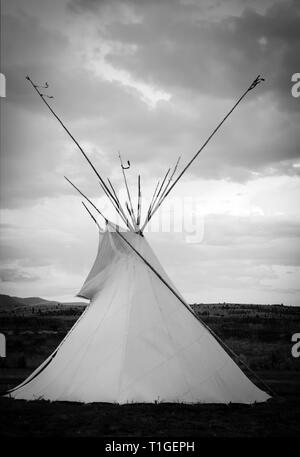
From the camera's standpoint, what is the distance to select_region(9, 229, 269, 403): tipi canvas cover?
338 inches

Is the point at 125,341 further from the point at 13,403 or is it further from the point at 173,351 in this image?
the point at 13,403

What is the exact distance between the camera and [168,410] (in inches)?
314

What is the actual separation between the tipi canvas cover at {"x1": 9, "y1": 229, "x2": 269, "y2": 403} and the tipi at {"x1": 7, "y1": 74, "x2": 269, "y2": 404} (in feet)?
0.06

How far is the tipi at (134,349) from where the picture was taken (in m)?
8.59

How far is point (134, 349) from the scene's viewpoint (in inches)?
352

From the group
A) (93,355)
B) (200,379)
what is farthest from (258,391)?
(93,355)

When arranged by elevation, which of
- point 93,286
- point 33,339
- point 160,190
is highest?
point 160,190

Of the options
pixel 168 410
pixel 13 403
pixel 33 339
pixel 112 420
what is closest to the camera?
pixel 112 420

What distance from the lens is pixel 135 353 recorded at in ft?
29.1

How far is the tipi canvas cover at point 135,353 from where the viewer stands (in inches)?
338

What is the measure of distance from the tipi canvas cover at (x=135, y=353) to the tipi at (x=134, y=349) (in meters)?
0.02

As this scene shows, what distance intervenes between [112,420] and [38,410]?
1712 mm

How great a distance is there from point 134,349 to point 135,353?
0.09 m

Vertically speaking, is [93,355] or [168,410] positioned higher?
[93,355]
